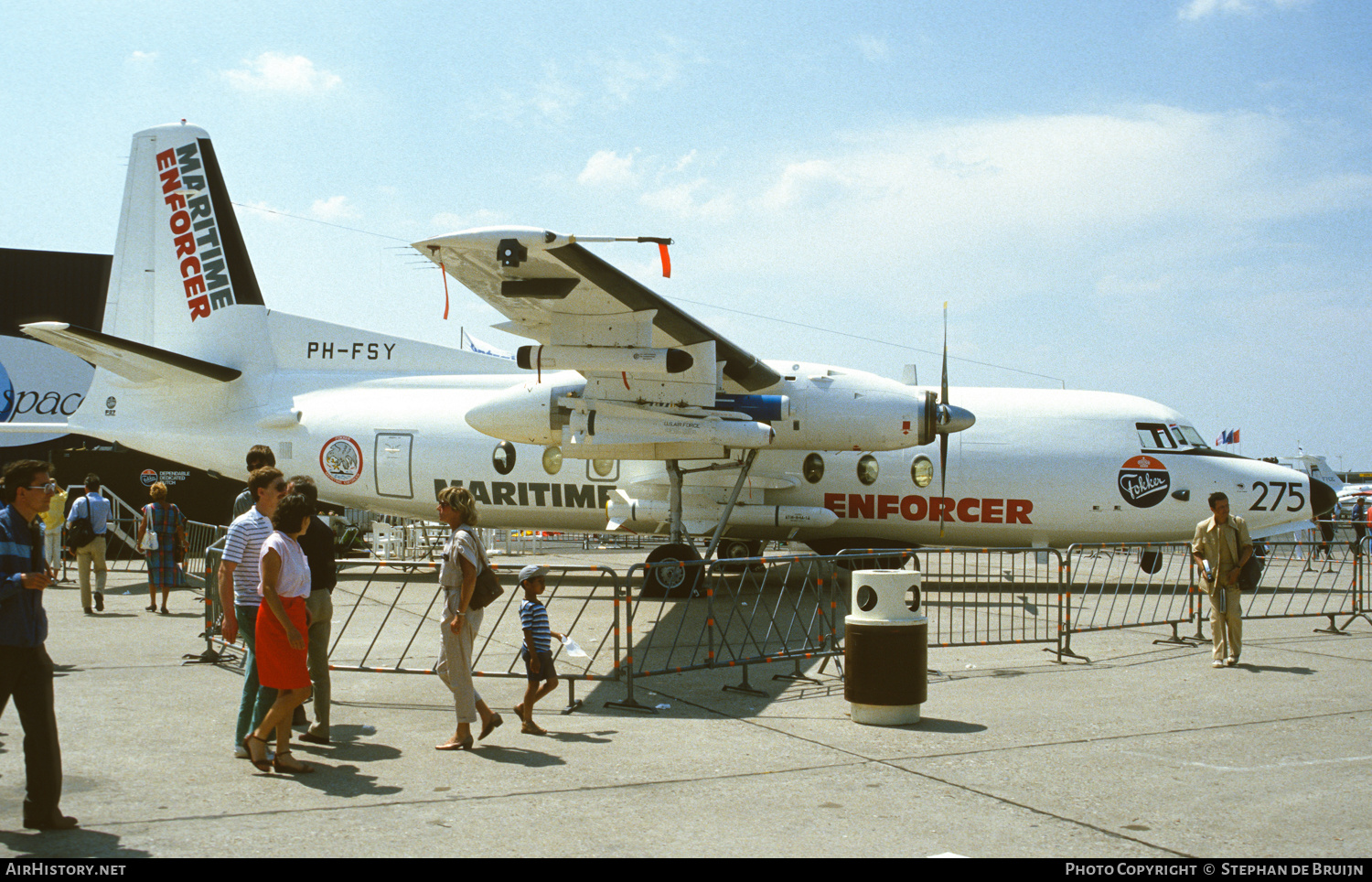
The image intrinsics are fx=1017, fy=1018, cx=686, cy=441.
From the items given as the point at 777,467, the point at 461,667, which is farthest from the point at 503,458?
the point at 461,667

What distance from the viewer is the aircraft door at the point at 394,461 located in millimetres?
18172

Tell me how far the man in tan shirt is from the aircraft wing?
20.5ft

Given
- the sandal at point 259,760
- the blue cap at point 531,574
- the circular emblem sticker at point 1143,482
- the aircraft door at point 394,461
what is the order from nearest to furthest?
1. the sandal at point 259,760
2. the blue cap at point 531,574
3. the circular emblem sticker at point 1143,482
4. the aircraft door at point 394,461

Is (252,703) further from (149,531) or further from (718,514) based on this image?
(718,514)

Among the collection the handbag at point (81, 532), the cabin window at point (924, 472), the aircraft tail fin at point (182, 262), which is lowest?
the handbag at point (81, 532)

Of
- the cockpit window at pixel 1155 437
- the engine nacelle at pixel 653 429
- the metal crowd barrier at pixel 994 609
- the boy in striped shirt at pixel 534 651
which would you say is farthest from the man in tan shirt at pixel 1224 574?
the boy in striped shirt at pixel 534 651

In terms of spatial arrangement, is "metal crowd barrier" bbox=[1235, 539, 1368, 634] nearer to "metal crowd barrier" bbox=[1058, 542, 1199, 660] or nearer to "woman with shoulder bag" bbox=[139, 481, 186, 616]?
"metal crowd barrier" bbox=[1058, 542, 1199, 660]

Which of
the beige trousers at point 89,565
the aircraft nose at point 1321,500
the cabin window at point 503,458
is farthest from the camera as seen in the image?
the cabin window at point 503,458

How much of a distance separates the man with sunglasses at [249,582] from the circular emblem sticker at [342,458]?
1186 centimetres

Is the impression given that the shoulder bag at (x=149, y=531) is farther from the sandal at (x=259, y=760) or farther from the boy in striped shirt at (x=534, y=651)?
the sandal at (x=259, y=760)

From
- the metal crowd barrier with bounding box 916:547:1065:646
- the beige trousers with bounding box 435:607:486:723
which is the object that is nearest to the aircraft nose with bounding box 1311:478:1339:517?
the metal crowd barrier with bounding box 916:547:1065:646

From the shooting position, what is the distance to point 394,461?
59.7ft

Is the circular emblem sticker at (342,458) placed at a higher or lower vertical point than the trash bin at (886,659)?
higher

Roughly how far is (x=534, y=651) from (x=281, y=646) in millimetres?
1922
